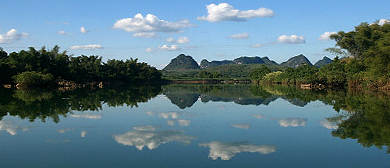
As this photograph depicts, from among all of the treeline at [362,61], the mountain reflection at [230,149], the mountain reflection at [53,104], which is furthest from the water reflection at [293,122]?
the treeline at [362,61]

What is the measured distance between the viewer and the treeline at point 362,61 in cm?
2782

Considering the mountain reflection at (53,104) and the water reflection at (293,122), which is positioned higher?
the mountain reflection at (53,104)

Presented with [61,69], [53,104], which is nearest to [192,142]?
[53,104]

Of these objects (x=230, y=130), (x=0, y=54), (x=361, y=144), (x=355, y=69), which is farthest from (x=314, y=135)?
(x=0, y=54)

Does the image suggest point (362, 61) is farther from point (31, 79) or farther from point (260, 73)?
point (260, 73)

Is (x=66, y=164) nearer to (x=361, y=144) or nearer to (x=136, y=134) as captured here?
(x=136, y=134)

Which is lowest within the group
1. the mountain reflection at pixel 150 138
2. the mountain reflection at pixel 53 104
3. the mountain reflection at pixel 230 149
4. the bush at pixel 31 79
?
the mountain reflection at pixel 230 149

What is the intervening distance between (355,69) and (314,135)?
34.5 m

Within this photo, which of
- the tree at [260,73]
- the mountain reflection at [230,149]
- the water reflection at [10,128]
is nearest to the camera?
the mountain reflection at [230,149]

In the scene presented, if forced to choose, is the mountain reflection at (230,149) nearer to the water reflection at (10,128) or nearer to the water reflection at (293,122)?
the water reflection at (293,122)

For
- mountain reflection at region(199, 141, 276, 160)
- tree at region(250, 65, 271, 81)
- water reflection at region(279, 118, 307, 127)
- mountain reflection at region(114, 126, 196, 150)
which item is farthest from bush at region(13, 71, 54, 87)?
tree at region(250, 65, 271, 81)

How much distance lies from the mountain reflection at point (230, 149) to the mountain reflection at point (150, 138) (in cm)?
75

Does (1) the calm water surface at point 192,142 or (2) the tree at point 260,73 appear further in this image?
(2) the tree at point 260,73

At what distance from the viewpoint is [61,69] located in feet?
164
